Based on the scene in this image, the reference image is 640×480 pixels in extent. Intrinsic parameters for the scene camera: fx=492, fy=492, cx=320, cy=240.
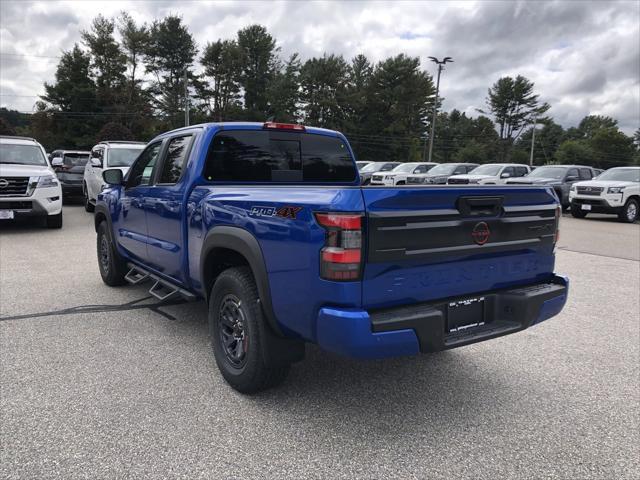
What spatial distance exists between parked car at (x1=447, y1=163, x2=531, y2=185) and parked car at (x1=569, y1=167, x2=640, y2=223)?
11.0ft

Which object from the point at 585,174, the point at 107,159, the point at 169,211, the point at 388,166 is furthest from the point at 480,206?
the point at 388,166

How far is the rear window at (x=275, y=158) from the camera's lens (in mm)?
3986

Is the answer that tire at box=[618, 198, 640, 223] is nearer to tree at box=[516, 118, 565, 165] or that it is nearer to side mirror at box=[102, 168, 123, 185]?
side mirror at box=[102, 168, 123, 185]

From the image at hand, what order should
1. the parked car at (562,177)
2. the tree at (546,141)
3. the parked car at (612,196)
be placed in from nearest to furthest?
the parked car at (612,196) → the parked car at (562,177) → the tree at (546,141)

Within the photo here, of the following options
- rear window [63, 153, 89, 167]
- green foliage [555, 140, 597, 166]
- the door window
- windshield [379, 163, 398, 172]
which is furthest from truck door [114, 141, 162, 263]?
green foliage [555, 140, 597, 166]

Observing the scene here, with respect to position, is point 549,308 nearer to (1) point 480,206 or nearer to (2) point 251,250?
(1) point 480,206

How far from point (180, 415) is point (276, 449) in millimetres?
705

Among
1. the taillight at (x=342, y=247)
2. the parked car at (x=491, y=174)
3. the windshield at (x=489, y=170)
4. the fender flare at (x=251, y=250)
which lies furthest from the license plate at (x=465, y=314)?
the windshield at (x=489, y=170)

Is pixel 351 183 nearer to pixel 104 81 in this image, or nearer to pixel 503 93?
pixel 104 81

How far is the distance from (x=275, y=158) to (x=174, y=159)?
916 millimetres

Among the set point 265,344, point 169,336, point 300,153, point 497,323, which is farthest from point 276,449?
point 300,153

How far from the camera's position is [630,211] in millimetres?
15695

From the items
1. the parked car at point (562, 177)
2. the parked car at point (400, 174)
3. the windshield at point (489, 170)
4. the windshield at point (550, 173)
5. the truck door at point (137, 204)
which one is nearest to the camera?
the truck door at point (137, 204)

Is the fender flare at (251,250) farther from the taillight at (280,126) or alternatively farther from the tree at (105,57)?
the tree at (105,57)
